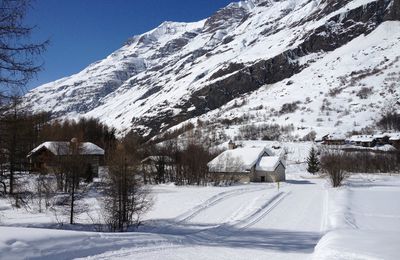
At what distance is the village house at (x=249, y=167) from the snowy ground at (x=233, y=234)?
40749 mm

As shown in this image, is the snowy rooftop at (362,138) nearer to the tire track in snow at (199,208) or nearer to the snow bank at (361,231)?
the snow bank at (361,231)

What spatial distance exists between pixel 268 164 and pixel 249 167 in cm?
494

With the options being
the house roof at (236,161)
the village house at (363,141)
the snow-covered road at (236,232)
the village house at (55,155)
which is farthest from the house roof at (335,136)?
the snow-covered road at (236,232)

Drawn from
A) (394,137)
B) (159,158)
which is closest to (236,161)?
(159,158)

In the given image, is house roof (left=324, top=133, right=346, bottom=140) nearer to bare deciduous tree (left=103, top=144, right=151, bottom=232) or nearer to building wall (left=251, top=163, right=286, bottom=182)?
building wall (left=251, top=163, right=286, bottom=182)

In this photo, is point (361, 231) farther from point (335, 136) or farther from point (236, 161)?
point (335, 136)

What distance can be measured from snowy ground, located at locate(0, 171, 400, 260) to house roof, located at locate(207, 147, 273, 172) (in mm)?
40755

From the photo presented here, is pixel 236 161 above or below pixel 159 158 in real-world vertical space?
below

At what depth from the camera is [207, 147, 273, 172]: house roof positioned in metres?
89.6

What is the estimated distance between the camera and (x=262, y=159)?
95.4 m

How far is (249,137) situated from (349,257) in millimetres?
186331

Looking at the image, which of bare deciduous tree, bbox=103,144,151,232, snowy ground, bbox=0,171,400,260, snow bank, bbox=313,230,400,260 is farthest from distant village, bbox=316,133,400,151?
snow bank, bbox=313,230,400,260

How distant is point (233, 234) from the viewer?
79.2 feet

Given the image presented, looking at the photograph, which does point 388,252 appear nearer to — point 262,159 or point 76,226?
point 76,226
